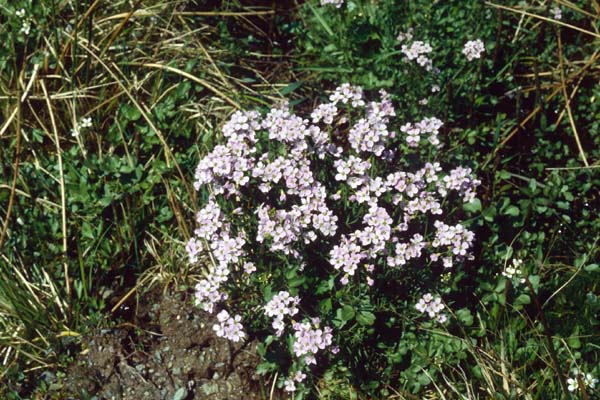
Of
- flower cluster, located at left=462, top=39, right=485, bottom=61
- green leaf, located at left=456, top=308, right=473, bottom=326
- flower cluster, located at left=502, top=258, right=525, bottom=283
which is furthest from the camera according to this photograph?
flower cluster, located at left=462, top=39, right=485, bottom=61

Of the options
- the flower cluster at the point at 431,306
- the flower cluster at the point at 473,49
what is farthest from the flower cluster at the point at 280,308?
the flower cluster at the point at 473,49

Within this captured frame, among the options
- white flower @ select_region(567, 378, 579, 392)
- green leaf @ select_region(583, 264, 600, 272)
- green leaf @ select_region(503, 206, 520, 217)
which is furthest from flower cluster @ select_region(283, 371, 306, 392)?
green leaf @ select_region(583, 264, 600, 272)

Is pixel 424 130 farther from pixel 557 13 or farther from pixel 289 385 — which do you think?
pixel 557 13

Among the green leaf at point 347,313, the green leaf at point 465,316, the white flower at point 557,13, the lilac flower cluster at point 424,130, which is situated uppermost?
the white flower at point 557,13

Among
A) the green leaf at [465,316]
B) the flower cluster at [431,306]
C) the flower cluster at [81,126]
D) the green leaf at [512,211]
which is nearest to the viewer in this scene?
the flower cluster at [431,306]

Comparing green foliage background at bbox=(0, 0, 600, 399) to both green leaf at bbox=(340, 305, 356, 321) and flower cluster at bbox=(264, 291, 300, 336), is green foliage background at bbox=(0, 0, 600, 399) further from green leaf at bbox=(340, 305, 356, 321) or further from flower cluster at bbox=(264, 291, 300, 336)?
flower cluster at bbox=(264, 291, 300, 336)

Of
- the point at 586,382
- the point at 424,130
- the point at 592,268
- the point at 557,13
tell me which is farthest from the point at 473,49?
the point at 586,382

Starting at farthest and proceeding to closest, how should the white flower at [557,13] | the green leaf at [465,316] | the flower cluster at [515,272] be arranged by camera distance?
the white flower at [557,13] < the flower cluster at [515,272] < the green leaf at [465,316]

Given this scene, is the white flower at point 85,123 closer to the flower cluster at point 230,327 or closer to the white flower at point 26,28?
the white flower at point 26,28

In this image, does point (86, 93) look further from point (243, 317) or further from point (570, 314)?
point (570, 314)
